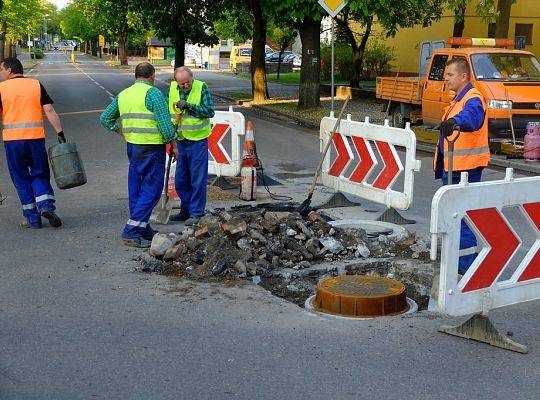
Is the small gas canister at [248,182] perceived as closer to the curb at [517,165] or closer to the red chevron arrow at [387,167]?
the red chevron arrow at [387,167]

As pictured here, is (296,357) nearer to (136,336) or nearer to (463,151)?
(136,336)

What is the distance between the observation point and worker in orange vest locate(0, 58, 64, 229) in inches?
358

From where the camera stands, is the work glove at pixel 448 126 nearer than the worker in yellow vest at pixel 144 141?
Yes

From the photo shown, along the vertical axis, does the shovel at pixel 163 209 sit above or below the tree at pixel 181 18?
below

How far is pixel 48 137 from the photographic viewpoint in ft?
62.1

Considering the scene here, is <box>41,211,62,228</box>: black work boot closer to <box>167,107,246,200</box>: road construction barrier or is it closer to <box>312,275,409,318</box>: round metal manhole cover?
<box>167,107,246,200</box>: road construction barrier

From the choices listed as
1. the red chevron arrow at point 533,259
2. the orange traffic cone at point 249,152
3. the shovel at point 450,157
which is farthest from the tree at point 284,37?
the red chevron arrow at point 533,259

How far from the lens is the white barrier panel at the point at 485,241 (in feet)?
16.8

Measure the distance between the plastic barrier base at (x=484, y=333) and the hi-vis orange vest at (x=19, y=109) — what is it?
5.61 meters

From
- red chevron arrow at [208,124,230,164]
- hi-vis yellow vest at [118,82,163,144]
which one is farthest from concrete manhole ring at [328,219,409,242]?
red chevron arrow at [208,124,230,164]

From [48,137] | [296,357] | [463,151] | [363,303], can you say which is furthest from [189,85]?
[48,137]

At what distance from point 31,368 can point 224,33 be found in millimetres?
68693

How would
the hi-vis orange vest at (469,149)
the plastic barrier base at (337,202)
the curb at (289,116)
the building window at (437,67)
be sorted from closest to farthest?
the hi-vis orange vest at (469,149) < the plastic barrier base at (337,202) < the building window at (437,67) < the curb at (289,116)

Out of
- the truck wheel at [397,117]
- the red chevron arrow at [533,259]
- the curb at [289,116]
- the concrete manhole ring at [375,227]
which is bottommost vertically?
the curb at [289,116]
